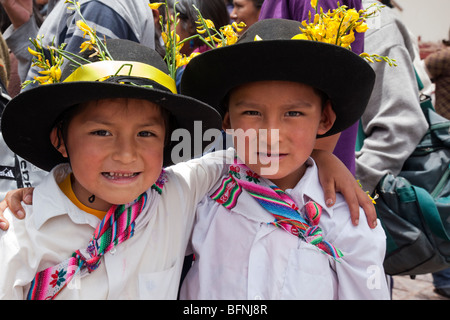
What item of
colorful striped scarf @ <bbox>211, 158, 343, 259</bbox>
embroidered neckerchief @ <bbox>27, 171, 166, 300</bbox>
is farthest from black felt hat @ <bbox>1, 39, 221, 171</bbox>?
embroidered neckerchief @ <bbox>27, 171, 166, 300</bbox>

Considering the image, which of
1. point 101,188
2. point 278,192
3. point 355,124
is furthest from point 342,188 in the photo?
point 101,188

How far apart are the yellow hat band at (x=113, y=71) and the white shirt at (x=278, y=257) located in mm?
597

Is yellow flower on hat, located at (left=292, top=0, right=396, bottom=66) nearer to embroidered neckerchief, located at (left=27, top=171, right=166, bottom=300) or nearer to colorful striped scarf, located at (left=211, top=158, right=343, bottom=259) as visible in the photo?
colorful striped scarf, located at (left=211, top=158, right=343, bottom=259)

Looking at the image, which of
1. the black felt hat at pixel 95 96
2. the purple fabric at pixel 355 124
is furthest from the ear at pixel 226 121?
the purple fabric at pixel 355 124

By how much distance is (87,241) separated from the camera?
1.76 m

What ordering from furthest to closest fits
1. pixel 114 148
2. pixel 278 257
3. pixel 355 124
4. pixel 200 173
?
1. pixel 355 124
2. pixel 200 173
3. pixel 278 257
4. pixel 114 148

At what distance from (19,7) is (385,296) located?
3.40m

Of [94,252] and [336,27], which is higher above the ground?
[336,27]

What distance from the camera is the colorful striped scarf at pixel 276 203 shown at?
1852 mm

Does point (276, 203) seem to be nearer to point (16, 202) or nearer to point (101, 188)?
point (101, 188)

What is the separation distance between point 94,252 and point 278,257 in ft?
2.21

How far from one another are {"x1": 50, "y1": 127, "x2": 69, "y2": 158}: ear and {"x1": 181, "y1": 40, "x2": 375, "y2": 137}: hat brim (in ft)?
1.75

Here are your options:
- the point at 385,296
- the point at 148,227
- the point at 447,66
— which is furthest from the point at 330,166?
the point at 447,66
